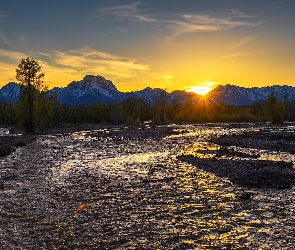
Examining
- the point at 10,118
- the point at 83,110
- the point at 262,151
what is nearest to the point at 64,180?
the point at 262,151

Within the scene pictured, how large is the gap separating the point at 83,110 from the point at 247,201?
167 meters

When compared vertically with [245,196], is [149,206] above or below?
below

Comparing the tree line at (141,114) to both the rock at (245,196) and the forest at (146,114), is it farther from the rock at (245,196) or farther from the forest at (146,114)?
the rock at (245,196)

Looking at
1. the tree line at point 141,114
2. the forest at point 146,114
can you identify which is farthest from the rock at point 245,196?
the forest at point 146,114

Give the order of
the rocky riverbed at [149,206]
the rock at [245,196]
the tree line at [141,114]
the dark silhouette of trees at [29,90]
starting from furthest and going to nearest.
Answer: the tree line at [141,114] < the dark silhouette of trees at [29,90] < the rock at [245,196] < the rocky riverbed at [149,206]

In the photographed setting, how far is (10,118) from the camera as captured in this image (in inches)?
6112

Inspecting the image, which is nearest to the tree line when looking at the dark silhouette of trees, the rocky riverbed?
the dark silhouette of trees

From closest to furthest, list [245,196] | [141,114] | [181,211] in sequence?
[181,211] < [245,196] < [141,114]

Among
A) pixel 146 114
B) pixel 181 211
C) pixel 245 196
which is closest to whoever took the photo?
pixel 181 211

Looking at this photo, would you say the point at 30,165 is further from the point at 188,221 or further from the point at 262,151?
the point at 262,151

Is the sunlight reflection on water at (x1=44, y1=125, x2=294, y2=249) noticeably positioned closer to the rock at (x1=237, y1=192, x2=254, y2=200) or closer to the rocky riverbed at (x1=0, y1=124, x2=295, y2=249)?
the rocky riverbed at (x1=0, y1=124, x2=295, y2=249)

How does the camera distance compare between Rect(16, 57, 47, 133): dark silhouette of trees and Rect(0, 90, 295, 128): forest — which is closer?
Rect(16, 57, 47, 133): dark silhouette of trees

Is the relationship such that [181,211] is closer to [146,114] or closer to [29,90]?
[29,90]

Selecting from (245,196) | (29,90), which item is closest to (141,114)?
(29,90)
